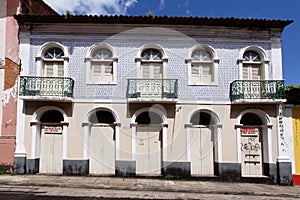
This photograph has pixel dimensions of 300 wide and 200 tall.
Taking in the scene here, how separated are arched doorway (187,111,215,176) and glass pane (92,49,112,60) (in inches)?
173

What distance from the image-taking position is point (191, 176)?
11.0 m

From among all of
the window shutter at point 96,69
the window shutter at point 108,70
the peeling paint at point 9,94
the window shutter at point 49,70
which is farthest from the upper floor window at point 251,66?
the peeling paint at point 9,94

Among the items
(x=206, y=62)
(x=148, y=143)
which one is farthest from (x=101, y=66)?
(x=206, y=62)

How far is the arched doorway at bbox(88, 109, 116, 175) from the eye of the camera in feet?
36.9

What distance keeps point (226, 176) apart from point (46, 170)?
7.27 meters

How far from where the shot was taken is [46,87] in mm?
11078

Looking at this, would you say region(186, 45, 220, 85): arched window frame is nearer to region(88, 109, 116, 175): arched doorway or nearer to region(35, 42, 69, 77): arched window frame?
region(88, 109, 116, 175): arched doorway

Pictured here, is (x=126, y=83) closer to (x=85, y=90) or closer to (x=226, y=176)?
(x=85, y=90)

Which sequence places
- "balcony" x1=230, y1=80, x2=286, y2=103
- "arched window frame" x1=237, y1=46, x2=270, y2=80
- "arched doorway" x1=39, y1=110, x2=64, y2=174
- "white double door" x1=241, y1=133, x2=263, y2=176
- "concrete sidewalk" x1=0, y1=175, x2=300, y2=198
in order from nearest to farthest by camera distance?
1. "concrete sidewalk" x1=0, y1=175, x2=300, y2=198
2. "balcony" x1=230, y1=80, x2=286, y2=103
3. "arched doorway" x1=39, y1=110, x2=64, y2=174
4. "white double door" x1=241, y1=133, x2=263, y2=176
5. "arched window frame" x1=237, y1=46, x2=270, y2=80

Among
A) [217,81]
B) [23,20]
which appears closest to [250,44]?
A: [217,81]

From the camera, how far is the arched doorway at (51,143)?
11219mm

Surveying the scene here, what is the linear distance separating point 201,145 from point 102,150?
4.09 m

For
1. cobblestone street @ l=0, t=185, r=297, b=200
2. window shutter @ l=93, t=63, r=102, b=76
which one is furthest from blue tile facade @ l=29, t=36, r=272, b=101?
cobblestone street @ l=0, t=185, r=297, b=200

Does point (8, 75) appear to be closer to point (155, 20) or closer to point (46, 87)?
point (46, 87)
